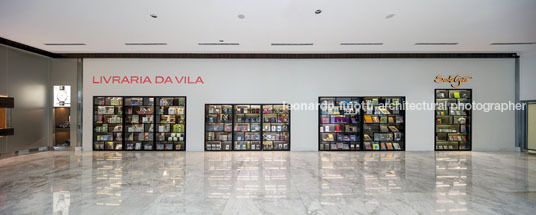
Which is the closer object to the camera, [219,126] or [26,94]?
[26,94]

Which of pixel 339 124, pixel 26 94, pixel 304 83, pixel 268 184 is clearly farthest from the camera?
pixel 339 124

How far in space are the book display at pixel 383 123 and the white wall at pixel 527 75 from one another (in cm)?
397

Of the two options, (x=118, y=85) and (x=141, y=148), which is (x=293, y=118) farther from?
(x=118, y=85)

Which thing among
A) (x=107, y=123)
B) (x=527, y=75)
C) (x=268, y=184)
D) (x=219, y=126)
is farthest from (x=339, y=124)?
(x=107, y=123)

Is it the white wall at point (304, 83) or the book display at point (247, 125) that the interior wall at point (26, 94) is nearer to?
the white wall at point (304, 83)

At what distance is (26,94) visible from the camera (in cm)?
815

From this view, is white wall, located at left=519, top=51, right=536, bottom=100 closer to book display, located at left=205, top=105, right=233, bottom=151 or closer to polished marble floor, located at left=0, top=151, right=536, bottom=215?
→ polished marble floor, located at left=0, top=151, right=536, bottom=215

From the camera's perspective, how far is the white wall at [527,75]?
8227 mm

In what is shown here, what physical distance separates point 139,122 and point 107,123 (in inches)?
43.3

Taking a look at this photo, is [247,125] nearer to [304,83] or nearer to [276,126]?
[276,126]

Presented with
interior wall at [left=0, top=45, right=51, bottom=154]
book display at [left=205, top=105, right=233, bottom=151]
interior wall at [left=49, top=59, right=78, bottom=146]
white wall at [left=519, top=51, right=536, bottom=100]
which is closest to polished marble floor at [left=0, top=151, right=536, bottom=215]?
interior wall at [left=0, top=45, right=51, bottom=154]

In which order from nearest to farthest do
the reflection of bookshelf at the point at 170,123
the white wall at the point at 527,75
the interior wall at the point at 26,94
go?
the interior wall at the point at 26,94
the white wall at the point at 527,75
the reflection of bookshelf at the point at 170,123

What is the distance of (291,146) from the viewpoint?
8.70 m

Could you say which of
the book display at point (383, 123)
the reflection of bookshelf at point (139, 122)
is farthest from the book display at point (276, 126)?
the reflection of bookshelf at point (139, 122)
